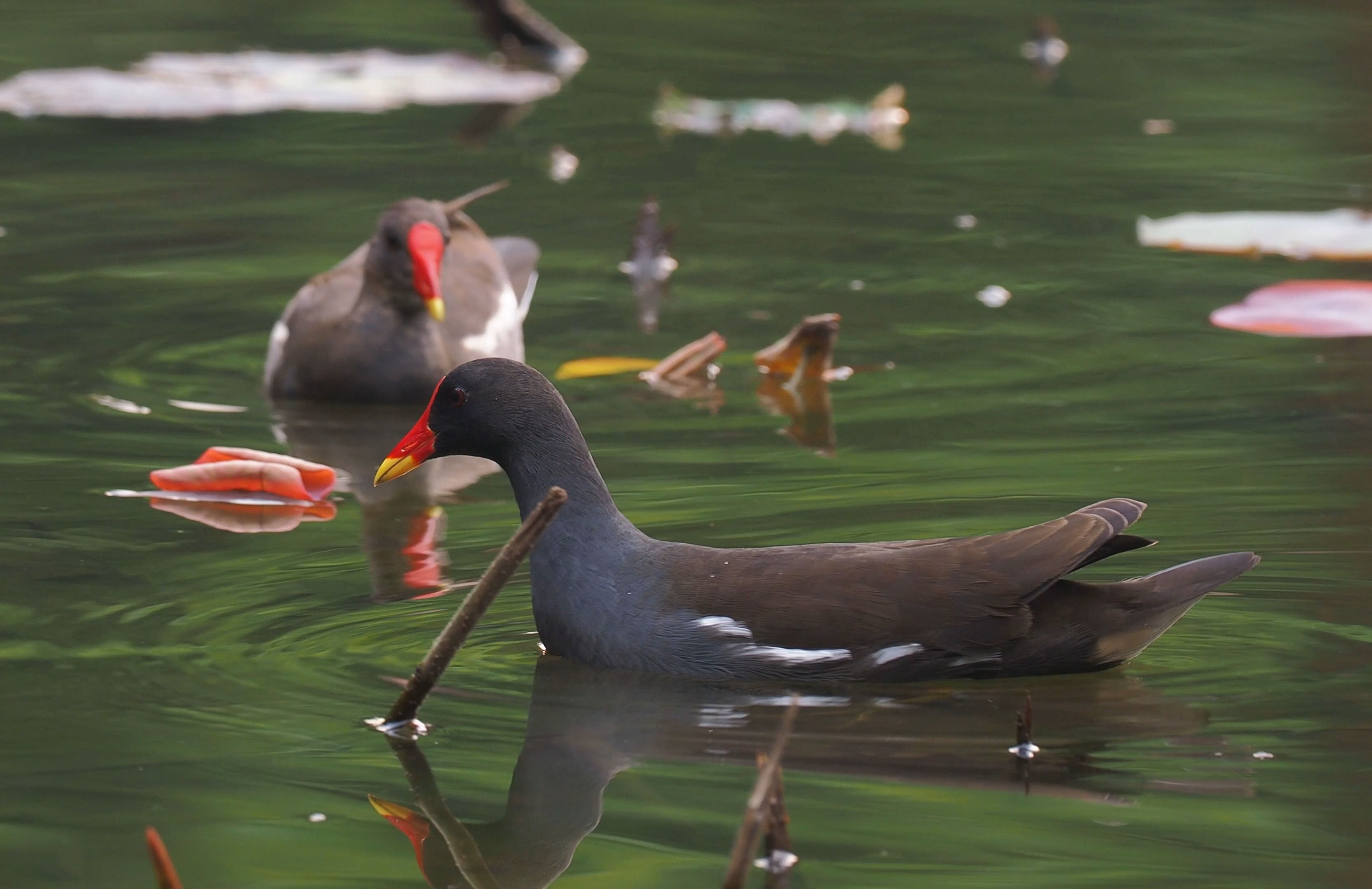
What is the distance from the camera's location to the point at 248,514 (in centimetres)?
619

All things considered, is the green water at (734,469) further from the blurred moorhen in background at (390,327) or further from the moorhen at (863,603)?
the blurred moorhen in background at (390,327)

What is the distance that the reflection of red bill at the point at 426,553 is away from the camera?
547cm

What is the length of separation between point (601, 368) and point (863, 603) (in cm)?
319

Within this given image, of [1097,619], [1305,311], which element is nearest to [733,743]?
[1097,619]

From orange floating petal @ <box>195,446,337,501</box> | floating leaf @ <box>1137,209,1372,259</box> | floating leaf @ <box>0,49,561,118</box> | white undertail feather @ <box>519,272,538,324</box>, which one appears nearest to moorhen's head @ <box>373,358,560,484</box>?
orange floating petal @ <box>195,446,337,501</box>

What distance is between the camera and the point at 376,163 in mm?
11125

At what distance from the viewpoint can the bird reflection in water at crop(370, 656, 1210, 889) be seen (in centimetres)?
394

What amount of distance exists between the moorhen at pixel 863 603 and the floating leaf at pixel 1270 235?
4.39 m

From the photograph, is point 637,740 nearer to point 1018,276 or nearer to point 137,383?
point 137,383

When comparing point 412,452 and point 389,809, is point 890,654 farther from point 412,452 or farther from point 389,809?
point 412,452

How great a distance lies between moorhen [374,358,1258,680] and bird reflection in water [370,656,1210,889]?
0.21ft

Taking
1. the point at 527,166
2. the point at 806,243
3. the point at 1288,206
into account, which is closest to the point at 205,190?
the point at 527,166

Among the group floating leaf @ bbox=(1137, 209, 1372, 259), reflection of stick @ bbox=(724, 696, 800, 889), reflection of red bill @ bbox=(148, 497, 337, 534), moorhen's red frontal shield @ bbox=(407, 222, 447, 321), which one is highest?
floating leaf @ bbox=(1137, 209, 1372, 259)

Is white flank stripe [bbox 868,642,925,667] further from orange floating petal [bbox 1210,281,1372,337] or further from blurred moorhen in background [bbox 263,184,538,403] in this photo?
orange floating petal [bbox 1210,281,1372,337]
